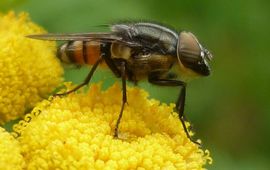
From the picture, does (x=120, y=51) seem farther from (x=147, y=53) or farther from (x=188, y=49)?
(x=188, y=49)

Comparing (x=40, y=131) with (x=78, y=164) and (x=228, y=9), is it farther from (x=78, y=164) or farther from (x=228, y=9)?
(x=228, y=9)

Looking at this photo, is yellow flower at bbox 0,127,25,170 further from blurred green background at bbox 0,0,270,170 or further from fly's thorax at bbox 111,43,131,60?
blurred green background at bbox 0,0,270,170

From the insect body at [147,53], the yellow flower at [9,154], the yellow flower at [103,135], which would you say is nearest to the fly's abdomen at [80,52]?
the insect body at [147,53]

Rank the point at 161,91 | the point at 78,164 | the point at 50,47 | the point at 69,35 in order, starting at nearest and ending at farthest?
the point at 78,164, the point at 69,35, the point at 50,47, the point at 161,91

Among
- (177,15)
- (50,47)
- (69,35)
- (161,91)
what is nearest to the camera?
(69,35)

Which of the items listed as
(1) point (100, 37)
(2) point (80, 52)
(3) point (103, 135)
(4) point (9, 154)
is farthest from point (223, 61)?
(4) point (9, 154)

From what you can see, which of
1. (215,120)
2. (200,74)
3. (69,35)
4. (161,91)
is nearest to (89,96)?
(69,35)

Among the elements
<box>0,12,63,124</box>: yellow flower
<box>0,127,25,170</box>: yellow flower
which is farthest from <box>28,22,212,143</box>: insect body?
<box>0,127,25,170</box>: yellow flower
